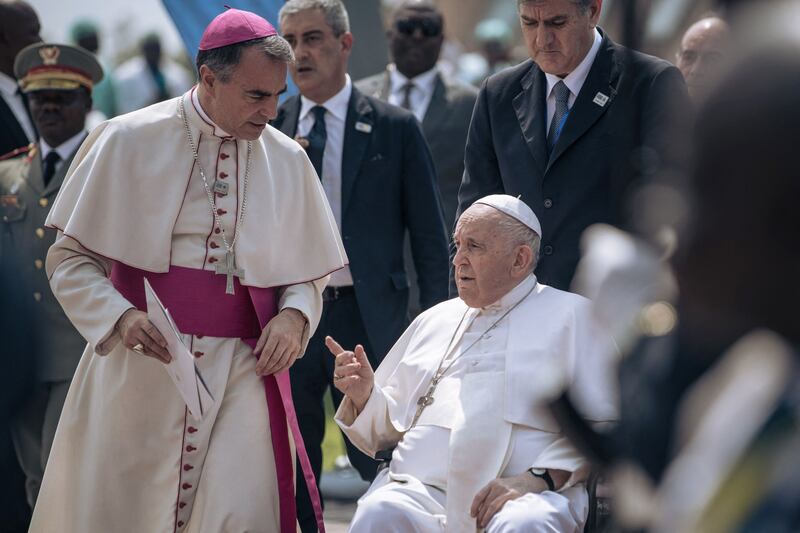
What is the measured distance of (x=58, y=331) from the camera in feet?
21.6

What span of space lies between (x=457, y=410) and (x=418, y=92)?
348 centimetres

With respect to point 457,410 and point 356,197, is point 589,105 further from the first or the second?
point 356,197

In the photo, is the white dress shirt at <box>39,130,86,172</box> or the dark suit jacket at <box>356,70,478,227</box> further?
the dark suit jacket at <box>356,70,478,227</box>

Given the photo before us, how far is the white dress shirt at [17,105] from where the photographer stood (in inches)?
304

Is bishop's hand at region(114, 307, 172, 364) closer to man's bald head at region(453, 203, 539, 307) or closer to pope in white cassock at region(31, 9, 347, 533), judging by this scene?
pope in white cassock at region(31, 9, 347, 533)

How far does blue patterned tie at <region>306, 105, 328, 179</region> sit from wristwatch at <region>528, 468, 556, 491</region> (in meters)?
2.30

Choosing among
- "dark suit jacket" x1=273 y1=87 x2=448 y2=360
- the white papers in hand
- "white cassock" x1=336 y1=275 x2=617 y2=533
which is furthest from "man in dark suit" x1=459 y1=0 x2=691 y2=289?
the white papers in hand

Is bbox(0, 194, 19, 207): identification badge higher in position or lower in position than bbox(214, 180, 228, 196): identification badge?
lower

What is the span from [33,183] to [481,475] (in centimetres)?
318

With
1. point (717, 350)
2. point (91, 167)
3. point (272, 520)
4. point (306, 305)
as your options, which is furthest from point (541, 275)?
point (717, 350)

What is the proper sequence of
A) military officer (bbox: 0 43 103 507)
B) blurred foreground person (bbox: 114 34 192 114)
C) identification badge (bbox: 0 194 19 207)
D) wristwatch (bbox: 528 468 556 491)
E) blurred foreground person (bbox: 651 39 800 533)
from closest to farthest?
blurred foreground person (bbox: 651 39 800 533) → wristwatch (bbox: 528 468 556 491) → military officer (bbox: 0 43 103 507) → identification badge (bbox: 0 194 19 207) → blurred foreground person (bbox: 114 34 192 114)

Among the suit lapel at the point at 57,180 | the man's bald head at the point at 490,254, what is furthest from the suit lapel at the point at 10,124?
the man's bald head at the point at 490,254

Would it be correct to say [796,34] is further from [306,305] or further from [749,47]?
[306,305]

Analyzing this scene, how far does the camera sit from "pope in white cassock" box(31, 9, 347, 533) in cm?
466
